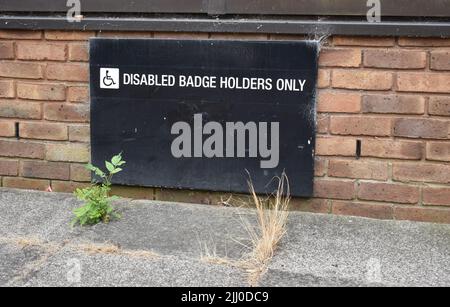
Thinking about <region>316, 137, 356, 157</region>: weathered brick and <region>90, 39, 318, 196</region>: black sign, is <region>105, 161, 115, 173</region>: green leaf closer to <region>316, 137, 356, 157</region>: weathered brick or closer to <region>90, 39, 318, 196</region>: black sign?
<region>90, 39, 318, 196</region>: black sign

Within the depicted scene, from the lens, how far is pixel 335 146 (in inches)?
145

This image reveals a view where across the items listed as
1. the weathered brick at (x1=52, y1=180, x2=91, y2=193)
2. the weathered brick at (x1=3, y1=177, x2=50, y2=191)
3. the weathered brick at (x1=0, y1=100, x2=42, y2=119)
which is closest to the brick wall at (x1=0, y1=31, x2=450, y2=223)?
the weathered brick at (x1=0, y1=100, x2=42, y2=119)

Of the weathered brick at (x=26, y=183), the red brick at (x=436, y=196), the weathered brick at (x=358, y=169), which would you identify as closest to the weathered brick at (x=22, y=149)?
the weathered brick at (x=26, y=183)

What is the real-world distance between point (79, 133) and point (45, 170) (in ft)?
1.22

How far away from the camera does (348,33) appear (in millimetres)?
3549

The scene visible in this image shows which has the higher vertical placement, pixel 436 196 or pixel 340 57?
pixel 340 57

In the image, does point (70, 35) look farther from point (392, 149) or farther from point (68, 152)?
point (392, 149)

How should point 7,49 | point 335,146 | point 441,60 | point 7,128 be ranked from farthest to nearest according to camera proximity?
point 7,128 < point 7,49 < point 335,146 < point 441,60

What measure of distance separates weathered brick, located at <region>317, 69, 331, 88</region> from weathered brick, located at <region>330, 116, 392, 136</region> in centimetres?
21

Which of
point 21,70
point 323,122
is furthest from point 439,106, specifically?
point 21,70

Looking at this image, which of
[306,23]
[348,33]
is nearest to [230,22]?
[306,23]

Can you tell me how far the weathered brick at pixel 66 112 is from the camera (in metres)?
3.99

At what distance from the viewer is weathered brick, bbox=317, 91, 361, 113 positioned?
3627mm

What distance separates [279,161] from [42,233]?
1468 mm
